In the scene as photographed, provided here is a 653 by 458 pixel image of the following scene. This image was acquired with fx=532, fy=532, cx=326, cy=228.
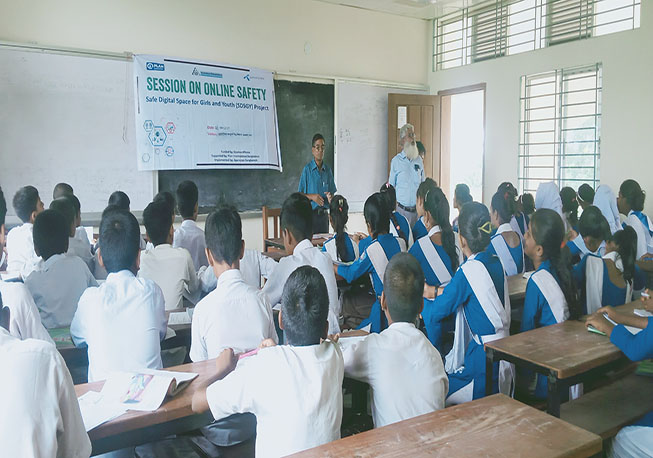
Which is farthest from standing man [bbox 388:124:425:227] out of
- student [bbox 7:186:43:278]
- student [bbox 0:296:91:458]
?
student [bbox 0:296:91:458]

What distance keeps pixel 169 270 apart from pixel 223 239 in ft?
2.49

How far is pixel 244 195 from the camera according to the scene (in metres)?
5.74

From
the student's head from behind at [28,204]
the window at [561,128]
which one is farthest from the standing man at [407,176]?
the student's head from behind at [28,204]

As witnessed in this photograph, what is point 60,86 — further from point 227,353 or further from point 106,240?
point 227,353

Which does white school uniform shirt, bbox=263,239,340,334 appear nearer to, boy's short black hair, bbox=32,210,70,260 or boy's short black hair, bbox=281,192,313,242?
boy's short black hair, bbox=281,192,313,242

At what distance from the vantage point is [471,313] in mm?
2168

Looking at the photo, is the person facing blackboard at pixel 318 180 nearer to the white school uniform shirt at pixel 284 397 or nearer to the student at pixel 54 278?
the student at pixel 54 278

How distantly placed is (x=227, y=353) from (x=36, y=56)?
4049mm

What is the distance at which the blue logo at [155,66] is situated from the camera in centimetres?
495

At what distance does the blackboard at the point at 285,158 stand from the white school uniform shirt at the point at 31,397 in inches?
179

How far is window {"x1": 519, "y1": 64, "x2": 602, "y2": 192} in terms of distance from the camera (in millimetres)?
5395

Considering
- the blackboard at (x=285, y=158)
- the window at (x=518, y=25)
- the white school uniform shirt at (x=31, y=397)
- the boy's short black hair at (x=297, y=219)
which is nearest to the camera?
the white school uniform shirt at (x=31, y=397)

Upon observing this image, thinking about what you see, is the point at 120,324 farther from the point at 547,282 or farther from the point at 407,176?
the point at 407,176

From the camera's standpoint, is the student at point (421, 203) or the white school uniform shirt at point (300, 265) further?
the student at point (421, 203)
